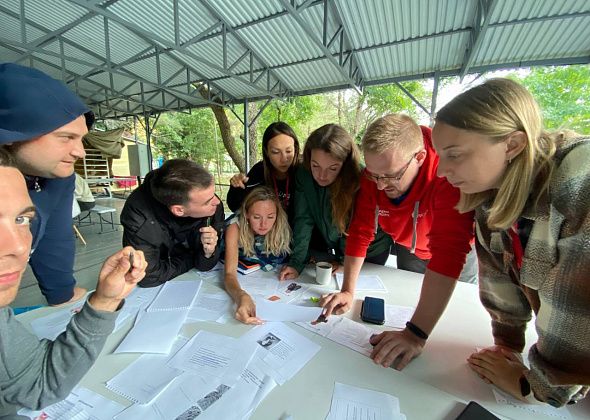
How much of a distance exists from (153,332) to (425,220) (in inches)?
49.6

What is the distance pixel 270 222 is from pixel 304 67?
4.26 meters

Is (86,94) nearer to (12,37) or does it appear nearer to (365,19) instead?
(12,37)

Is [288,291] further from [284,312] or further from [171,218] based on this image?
[171,218]

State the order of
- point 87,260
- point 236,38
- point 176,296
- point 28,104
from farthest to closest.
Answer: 1. point 236,38
2. point 87,260
3. point 176,296
4. point 28,104

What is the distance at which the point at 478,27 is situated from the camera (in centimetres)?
321

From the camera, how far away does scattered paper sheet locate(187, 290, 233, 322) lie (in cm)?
112

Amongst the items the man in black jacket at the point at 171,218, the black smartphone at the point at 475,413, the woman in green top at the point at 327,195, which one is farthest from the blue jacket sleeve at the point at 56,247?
the black smartphone at the point at 475,413

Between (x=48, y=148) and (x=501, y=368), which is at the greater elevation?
(x=48, y=148)

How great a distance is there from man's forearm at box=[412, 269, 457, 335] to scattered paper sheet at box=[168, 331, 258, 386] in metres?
0.59

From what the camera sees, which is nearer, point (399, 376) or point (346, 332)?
point (399, 376)

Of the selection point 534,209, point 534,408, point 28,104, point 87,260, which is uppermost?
point 28,104

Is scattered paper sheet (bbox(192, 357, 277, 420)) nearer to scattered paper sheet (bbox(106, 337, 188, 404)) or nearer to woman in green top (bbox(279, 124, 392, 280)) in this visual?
scattered paper sheet (bbox(106, 337, 188, 404))

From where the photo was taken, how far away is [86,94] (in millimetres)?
7801

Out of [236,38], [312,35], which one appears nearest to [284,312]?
[312,35]
